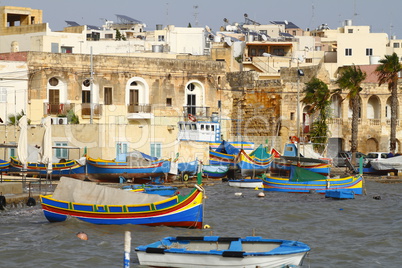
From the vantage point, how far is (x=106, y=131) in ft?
133

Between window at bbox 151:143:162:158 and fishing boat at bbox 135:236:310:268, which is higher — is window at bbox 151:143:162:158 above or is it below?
above

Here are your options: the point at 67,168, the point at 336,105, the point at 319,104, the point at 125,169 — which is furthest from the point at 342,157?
the point at 67,168

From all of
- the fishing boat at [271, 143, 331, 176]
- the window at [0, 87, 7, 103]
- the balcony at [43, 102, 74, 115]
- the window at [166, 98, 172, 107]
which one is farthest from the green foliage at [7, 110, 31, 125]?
the fishing boat at [271, 143, 331, 176]

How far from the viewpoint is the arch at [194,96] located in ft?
174

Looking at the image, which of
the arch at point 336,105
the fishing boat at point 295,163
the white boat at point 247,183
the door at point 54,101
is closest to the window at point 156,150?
the white boat at point 247,183

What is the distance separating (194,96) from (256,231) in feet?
93.0

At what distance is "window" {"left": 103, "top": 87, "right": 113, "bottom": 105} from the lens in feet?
165

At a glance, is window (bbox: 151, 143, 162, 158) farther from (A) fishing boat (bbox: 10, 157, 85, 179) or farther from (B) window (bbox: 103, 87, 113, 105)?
(B) window (bbox: 103, 87, 113, 105)

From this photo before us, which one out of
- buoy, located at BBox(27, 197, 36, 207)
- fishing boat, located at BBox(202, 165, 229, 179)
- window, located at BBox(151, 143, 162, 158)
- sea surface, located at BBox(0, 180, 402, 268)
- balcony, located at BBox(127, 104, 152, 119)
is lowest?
sea surface, located at BBox(0, 180, 402, 268)

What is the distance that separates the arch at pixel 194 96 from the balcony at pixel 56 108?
8.36 metres

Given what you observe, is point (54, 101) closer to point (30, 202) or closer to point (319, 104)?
point (319, 104)

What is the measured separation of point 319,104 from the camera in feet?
171

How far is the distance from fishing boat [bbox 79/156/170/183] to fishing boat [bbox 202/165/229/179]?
3.81 m

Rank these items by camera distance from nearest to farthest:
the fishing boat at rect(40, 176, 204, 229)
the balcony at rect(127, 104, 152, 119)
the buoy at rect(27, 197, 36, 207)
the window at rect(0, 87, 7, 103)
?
the fishing boat at rect(40, 176, 204, 229) < the buoy at rect(27, 197, 36, 207) < the window at rect(0, 87, 7, 103) < the balcony at rect(127, 104, 152, 119)
